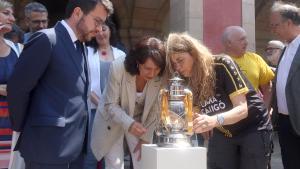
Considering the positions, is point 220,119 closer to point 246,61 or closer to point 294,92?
point 294,92

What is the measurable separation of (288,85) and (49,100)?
1.99 meters

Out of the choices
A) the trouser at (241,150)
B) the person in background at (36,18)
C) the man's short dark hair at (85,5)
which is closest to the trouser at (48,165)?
the man's short dark hair at (85,5)

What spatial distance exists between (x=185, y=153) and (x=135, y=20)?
8094 millimetres

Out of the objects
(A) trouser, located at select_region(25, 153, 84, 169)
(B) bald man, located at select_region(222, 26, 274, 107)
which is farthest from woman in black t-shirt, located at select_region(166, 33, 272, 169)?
(B) bald man, located at select_region(222, 26, 274, 107)

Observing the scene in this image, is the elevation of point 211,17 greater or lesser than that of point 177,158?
greater

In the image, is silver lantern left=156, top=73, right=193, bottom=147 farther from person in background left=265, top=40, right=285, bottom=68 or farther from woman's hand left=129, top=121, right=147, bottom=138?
person in background left=265, top=40, right=285, bottom=68

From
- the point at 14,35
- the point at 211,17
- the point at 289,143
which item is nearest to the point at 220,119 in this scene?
the point at 289,143

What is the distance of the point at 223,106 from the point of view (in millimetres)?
3184

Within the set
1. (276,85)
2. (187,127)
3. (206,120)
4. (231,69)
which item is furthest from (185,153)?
(276,85)

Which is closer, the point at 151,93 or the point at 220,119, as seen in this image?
the point at 220,119

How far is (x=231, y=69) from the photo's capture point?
307 cm

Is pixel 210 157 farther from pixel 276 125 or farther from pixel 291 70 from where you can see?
pixel 291 70

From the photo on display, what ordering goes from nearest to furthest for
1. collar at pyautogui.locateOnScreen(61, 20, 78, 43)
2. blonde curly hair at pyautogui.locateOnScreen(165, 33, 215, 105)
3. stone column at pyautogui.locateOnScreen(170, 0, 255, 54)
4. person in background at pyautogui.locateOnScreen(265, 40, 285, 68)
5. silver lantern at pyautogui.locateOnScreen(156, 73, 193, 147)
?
silver lantern at pyautogui.locateOnScreen(156, 73, 193, 147), collar at pyautogui.locateOnScreen(61, 20, 78, 43), blonde curly hair at pyautogui.locateOnScreen(165, 33, 215, 105), person in background at pyautogui.locateOnScreen(265, 40, 285, 68), stone column at pyautogui.locateOnScreen(170, 0, 255, 54)

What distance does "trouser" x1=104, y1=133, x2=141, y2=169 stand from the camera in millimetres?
3336
